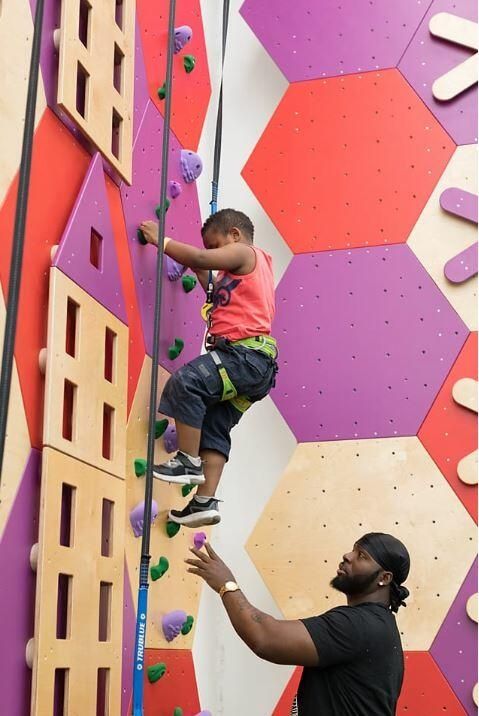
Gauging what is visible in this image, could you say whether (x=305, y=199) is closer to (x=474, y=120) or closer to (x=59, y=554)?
(x=474, y=120)

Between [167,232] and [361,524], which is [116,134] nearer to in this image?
[167,232]

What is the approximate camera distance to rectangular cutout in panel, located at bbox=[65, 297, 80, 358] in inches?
92.8

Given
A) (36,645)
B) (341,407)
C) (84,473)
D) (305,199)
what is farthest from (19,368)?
(305,199)

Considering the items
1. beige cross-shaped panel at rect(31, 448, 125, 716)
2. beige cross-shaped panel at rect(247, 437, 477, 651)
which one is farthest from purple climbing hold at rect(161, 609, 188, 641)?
beige cross-shaped panel at rect(247, 437, 477, 651)

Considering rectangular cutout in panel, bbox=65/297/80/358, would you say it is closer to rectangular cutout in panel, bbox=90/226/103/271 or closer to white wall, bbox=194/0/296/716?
rectangular cutout in panel, bbox=90/226/103/271

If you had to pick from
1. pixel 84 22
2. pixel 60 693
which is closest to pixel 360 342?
pixel 84 22

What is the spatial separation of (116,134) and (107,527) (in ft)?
3.42

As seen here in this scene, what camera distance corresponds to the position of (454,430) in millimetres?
3254

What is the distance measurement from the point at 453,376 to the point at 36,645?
1741 mm

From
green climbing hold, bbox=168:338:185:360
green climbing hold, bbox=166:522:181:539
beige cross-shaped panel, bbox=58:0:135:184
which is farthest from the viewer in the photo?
green climbing hold, bbox=168:338:185:360

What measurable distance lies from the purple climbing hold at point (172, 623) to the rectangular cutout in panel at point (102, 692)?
0.45 m

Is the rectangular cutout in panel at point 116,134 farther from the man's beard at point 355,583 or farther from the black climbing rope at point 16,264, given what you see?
the man's beard at point 355,583

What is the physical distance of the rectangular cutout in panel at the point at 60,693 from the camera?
213 cm

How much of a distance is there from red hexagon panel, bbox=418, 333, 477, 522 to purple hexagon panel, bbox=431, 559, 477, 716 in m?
0.23
